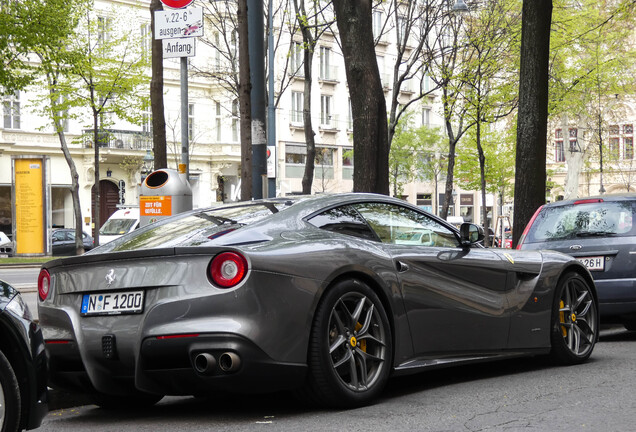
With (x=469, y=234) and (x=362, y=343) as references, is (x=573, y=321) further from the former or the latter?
(x=362, y=343)

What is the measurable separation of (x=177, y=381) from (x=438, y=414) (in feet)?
4.84

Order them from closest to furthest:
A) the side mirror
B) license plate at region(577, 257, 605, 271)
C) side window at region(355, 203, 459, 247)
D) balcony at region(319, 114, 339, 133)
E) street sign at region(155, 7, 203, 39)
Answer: side window at region(355, 203, 459, 247)
the side mirror
license plate at region(577, 257, 605, 271)
street sign at region(155, 7, 203, 39)
balcony at region(319, 114, 339, 133)

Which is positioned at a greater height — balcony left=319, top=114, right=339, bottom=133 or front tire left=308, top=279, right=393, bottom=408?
balcony left=319, top=114, right=339, bottom=133

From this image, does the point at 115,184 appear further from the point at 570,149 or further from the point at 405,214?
the point at 405,214

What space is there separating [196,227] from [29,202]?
3070 cm

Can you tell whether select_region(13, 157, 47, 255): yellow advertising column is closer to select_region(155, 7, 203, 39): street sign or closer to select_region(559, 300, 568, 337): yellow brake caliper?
select_region(155, 7, 203, 39): street sign

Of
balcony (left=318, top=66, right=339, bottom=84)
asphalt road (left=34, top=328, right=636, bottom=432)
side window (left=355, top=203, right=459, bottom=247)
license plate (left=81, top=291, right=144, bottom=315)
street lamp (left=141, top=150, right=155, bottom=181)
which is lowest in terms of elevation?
asphalt road (left=34, top=328, right=636, bottom=432)

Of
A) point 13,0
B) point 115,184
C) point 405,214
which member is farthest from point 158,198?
point 115,184

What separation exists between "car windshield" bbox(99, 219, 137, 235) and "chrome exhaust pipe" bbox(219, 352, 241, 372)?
30.4 meters

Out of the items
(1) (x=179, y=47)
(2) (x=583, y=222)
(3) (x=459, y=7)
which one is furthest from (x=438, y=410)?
(3) (x=459, y=7)

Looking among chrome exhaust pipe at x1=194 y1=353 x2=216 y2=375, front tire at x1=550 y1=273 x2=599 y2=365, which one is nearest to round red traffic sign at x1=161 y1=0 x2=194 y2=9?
front tire at x1=550 y1=273 x2=599 y2=365

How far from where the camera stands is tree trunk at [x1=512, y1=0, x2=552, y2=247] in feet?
46.8

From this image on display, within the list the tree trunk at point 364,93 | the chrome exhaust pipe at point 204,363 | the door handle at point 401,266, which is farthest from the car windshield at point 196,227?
the tree trunk at point 364,93

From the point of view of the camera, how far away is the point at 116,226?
116 ft
